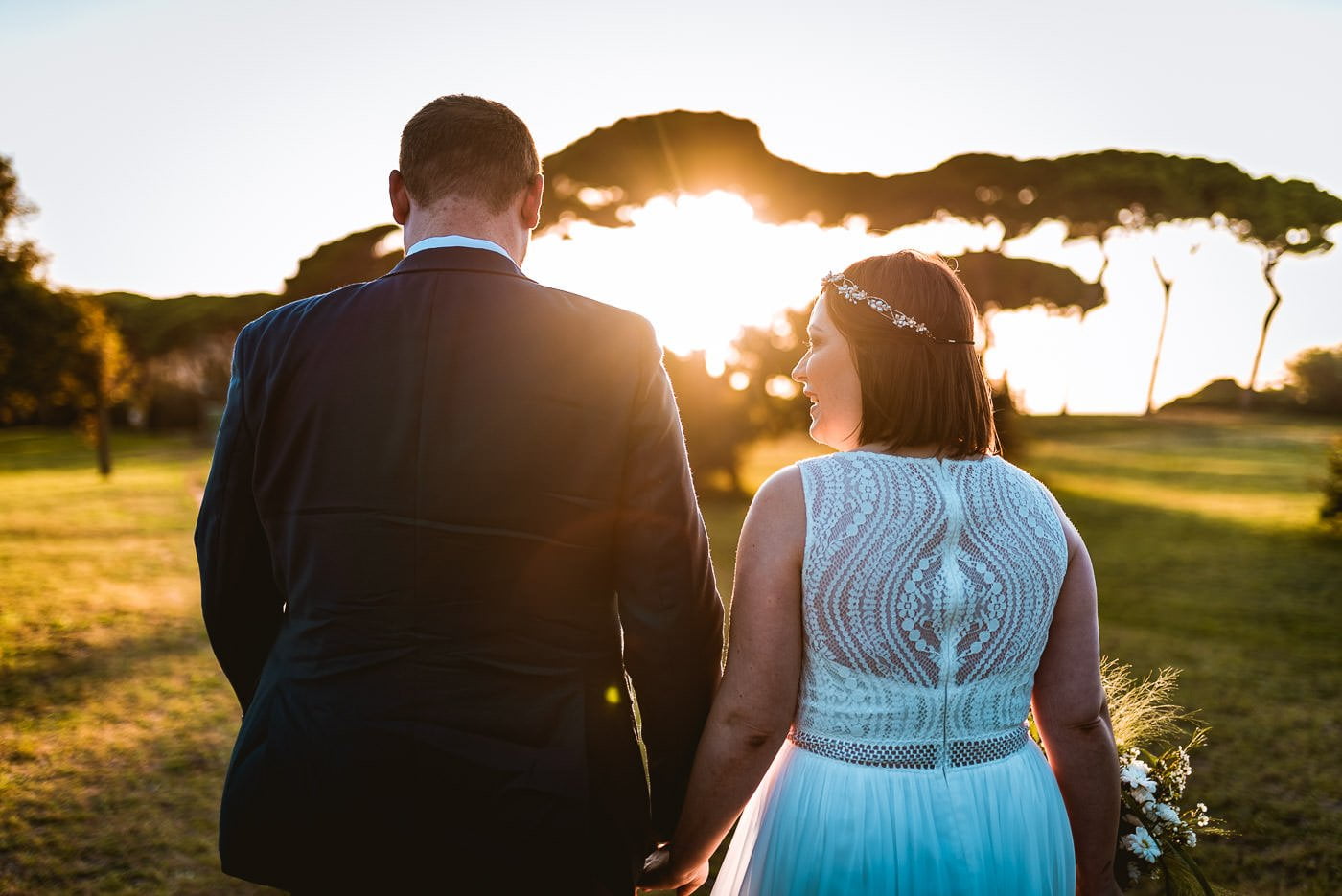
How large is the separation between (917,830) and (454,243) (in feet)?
5.27

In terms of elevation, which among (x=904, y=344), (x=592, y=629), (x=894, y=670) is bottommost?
(x=894, y=670)

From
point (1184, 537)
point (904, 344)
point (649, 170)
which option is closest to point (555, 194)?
point (649, 170)

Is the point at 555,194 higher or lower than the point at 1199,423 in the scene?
higher

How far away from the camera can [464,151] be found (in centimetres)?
164

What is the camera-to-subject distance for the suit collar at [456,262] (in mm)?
1588

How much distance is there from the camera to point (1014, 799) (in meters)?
1.82

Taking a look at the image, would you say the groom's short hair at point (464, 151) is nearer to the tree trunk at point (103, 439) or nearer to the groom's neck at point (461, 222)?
the groom's neck at point (461, 222)

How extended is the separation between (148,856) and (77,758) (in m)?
1.70

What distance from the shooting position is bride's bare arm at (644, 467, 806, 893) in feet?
5.61

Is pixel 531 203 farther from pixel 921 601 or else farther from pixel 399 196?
pixel 921 601

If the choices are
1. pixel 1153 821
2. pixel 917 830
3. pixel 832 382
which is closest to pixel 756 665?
pixel 917 830

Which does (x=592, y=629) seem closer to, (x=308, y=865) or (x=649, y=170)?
(x=308, y=865)

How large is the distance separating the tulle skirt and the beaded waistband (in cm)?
2

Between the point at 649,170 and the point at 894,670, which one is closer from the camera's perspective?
the point at 894,670
